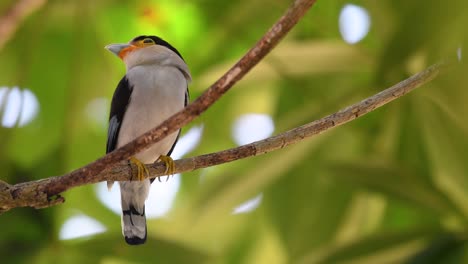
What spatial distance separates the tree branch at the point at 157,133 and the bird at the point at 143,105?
0.80 metres

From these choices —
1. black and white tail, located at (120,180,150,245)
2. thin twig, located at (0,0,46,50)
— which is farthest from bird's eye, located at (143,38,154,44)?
A: black and white tail, located at (120,180,150,245)

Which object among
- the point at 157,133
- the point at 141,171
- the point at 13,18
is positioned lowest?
the point at 157,133

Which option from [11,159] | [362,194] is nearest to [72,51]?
[11,159]

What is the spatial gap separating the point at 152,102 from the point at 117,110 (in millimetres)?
201

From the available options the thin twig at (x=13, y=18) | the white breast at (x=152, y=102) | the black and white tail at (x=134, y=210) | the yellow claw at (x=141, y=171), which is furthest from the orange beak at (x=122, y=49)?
the yellow claw at (x=141, y=171)

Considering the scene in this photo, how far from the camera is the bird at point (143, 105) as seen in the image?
2.84 m

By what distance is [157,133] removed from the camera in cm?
178

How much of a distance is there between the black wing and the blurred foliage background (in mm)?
768

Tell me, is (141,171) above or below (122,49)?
below

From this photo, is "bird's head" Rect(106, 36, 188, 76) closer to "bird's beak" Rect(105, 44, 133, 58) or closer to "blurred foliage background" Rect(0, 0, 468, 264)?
"bird's beak" Rect(105, 44, 133, 58)

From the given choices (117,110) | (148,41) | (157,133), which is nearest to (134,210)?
(117,110)

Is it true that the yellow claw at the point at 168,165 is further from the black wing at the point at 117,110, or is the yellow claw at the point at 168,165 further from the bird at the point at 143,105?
the black wing at the point at 117,110

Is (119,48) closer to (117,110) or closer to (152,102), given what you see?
(117,110)

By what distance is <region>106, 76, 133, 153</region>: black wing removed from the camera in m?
2.99
